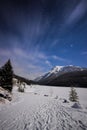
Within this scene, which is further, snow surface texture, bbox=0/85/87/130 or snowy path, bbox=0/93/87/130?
snow surface texture, bbox=0/85/87/130

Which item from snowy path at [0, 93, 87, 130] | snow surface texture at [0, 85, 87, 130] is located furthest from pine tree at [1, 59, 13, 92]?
snowy path at [0, 93, 87, 130]

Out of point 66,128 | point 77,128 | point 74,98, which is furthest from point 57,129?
point 74,98

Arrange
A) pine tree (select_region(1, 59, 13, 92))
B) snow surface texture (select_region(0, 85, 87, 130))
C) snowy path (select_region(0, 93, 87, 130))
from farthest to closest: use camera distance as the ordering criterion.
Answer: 1. pine tree (select_region(1, 59, 13, 92))
2. snow surface texture (select_region(0, 85, 87, 130))
3. snowy path (select_region(0, 93, 87, 130))

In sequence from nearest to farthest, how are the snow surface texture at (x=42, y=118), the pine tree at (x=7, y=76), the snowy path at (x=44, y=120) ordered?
the snowy path at (x=44, y=120), the snow surface texture at (x=42, y=118), the pine tree at (x=7, y=76)

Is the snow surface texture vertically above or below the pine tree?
below

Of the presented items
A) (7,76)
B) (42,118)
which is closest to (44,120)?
(42,118)

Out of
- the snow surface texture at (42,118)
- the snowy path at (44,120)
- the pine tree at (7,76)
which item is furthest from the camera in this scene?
the pine tree at (7,76)

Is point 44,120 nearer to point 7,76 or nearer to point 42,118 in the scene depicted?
point 42,118

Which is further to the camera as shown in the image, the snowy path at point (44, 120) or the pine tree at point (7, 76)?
the pine tree at point (7, 76)

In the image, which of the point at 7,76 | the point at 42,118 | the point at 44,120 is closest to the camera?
the point at 44,120

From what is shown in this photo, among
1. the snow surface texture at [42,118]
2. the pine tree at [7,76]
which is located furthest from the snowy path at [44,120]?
the pine tree at [7,76]

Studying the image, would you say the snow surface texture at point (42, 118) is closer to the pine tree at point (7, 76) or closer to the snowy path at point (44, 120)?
A: the snowy path at point (44, 120)

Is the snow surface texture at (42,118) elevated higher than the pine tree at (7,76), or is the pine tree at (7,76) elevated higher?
the pine tree at (7,76)

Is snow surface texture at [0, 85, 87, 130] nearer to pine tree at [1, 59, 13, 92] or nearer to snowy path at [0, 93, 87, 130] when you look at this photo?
snowy path at [0, 93, 87, 130]
